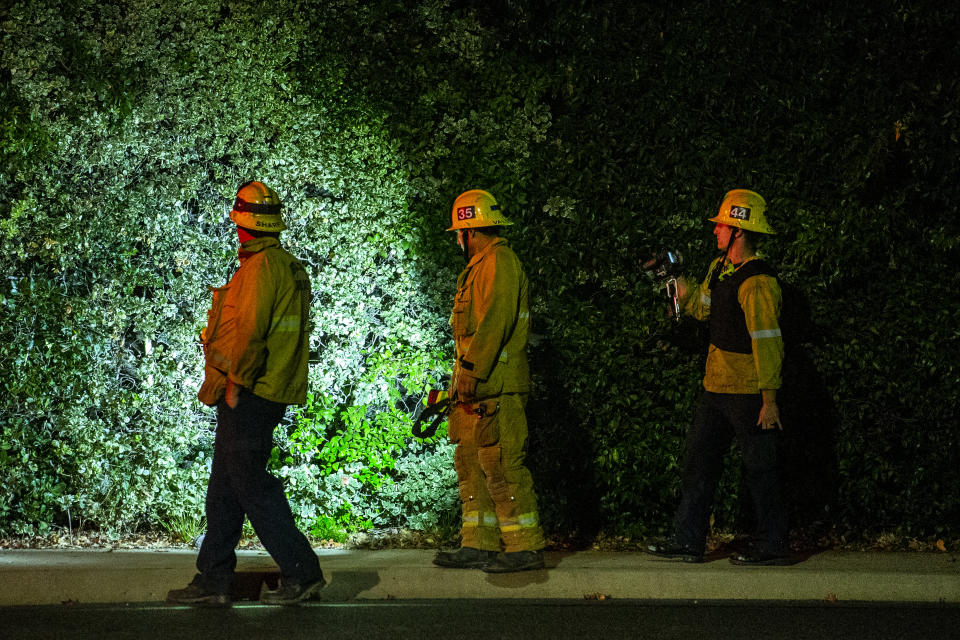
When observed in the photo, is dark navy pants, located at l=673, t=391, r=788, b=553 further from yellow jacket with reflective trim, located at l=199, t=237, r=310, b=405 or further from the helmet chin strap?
yellow jacket with reflective trim, located at l=199, t=237, r=310, b=405

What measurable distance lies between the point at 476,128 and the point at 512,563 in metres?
2.93

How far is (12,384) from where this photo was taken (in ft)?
24.3

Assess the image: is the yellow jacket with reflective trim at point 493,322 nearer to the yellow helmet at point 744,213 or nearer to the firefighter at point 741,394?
the firefighter at point 741,394

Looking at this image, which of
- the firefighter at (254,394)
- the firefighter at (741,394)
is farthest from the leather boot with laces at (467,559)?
the firefighter at (741,394)

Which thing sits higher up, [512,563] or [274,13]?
[274,13]

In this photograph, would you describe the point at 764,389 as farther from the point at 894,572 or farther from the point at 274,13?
the point at 274,13

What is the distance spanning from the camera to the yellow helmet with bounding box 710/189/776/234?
21.8 ft

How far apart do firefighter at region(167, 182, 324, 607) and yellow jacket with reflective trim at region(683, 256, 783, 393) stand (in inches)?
92.3

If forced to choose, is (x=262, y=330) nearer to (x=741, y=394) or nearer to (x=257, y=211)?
(x=257, y=211)

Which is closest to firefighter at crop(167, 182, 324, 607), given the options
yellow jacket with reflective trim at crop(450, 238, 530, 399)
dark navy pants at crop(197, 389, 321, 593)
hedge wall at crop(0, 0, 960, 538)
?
dark navy pants at crop(197, 389, 321, 593)

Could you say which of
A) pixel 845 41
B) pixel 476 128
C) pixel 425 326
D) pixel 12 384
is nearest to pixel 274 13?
pixel 476 128

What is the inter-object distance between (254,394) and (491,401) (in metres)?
1.27

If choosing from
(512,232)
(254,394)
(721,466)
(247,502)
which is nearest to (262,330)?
(254,394)

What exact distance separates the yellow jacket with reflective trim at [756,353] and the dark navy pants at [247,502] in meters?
2.46
